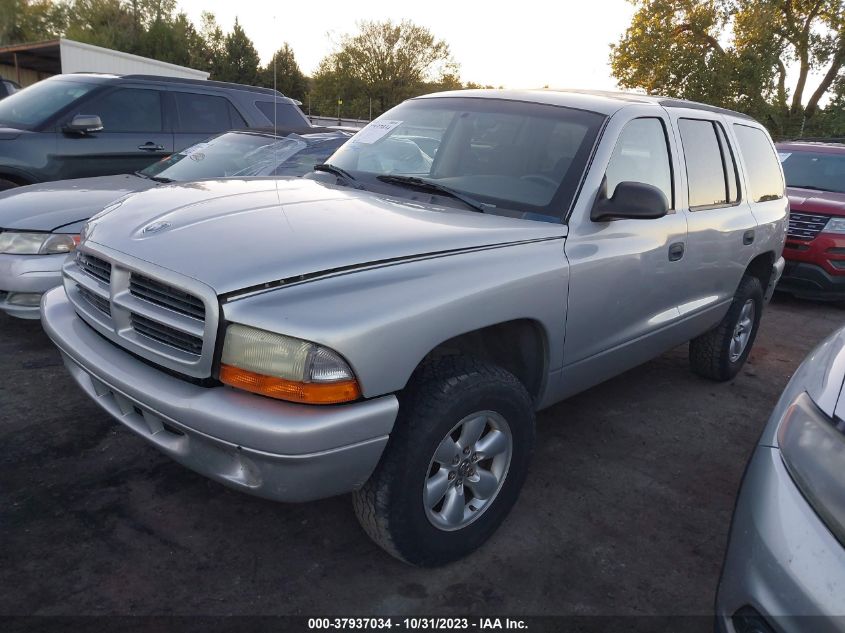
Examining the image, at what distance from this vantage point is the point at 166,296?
7.18ft

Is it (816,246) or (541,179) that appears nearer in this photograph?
(541,179)

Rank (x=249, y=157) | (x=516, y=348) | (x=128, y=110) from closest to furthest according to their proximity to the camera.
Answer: (x=516, y=348)
(x=249, y=157)
(x=128, y=110)

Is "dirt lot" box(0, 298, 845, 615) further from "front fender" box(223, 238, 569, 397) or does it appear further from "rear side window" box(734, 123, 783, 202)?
"rear side window" box(734, 123, 783, 202)

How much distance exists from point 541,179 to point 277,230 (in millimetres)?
1269

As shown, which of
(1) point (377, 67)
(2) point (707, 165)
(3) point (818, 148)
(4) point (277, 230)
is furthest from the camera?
(1) point (377, 67)

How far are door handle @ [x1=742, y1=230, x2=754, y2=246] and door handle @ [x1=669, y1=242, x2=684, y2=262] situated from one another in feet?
2.91

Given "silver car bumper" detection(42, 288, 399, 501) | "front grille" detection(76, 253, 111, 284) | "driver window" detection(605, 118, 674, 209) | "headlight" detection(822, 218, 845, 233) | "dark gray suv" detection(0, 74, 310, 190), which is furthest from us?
"headlight" detection(822, 218, 845, 233)

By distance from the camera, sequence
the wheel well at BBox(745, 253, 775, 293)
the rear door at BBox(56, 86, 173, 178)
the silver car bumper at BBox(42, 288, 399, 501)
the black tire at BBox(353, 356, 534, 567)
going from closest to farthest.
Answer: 1. the silver car bumper at BBox(42, 288, 399, 501)
2. the black tire at BBox(353, 356, 534, 567)
3. the wheel well at BBox(745, 253, 775, 293)
4. the rear door at BBox(56, 86, 173, 178)

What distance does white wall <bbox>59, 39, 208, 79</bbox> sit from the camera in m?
19.8

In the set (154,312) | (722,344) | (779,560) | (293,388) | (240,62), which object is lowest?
(722,344)

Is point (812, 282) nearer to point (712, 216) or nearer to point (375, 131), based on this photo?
point (712, 216)

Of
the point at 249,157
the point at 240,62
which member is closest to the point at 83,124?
the point at 249,157

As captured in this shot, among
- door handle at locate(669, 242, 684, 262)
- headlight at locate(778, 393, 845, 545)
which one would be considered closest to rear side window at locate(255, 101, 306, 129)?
door handle at locate(669, 242, 684, 262)

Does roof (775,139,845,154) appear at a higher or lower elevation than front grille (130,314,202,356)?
higher
